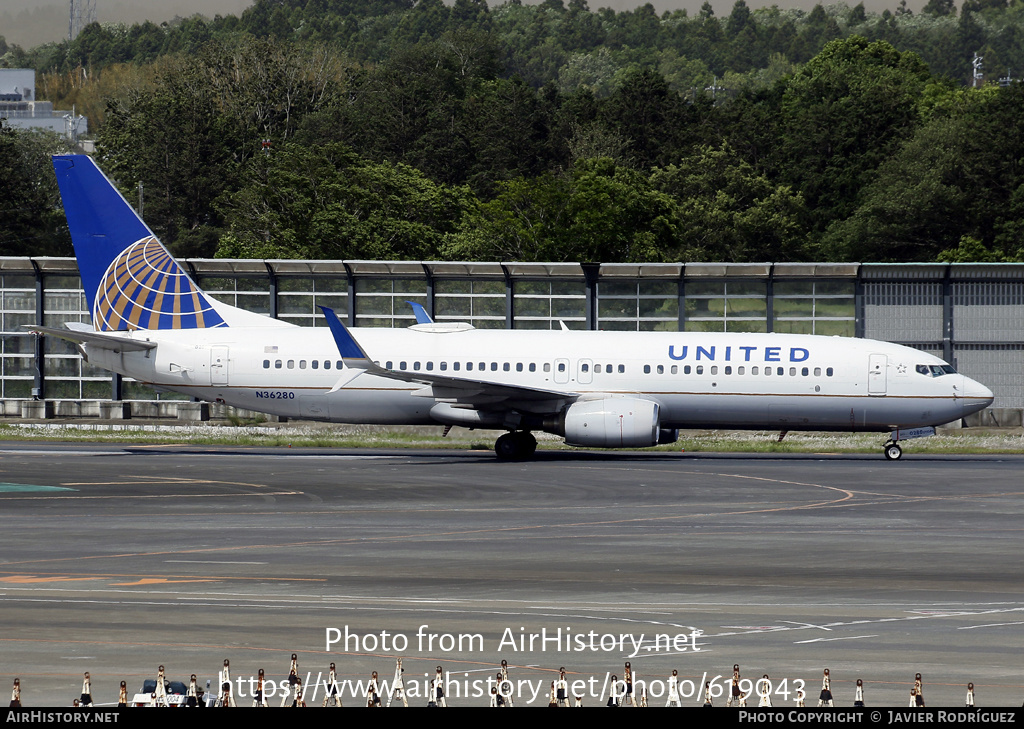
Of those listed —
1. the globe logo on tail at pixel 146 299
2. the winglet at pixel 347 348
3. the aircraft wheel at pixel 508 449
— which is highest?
the globe logo on tail at pixel 146 299

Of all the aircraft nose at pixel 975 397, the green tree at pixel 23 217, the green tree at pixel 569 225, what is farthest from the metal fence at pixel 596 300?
the green tree at pixel 23 217

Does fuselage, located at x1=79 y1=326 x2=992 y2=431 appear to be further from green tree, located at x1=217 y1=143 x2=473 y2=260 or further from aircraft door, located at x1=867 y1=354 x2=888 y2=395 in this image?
green tree, located at x1=217 y1=143 x2=473 y2=260

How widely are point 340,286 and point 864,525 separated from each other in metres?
33.2

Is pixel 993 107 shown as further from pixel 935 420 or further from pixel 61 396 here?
pixel 61 396

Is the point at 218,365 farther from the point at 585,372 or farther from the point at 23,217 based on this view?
the point at 23,217

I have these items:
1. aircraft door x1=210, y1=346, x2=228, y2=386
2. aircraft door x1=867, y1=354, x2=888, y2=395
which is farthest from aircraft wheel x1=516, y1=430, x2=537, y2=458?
aircraft door x1=867, y1=354, x2=888, y2=395

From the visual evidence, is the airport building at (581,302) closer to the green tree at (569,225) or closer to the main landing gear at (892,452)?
the main landing gear at (892,452)

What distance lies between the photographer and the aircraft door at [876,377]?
41.5 metres

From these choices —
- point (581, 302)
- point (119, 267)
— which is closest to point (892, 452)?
point (581, 302)

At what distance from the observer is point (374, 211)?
8375 centimetres

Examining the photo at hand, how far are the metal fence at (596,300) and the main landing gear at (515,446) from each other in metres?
12.8

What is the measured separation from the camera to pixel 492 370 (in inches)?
1694

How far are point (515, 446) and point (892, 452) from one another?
501 inches

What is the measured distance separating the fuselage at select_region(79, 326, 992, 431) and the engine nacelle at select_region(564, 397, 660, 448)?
1162 mm
